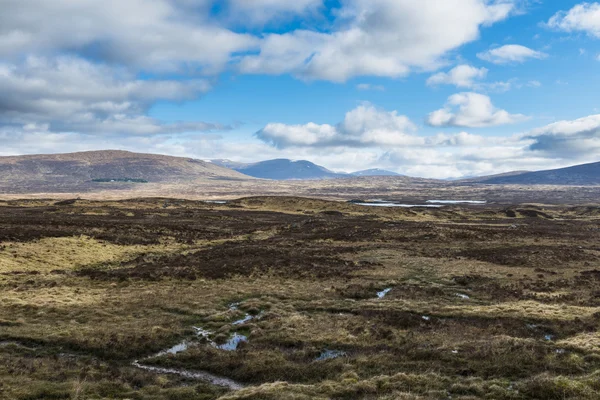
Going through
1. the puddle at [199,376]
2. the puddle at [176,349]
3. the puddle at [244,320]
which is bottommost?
the puddle at [244,320]

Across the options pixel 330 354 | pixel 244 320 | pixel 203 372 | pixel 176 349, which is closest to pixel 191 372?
pixel 203 372

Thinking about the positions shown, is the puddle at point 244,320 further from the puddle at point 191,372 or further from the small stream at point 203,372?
the puddle at point 191,372

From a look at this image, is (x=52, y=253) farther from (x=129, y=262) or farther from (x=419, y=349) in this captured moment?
(x=419, y=349)

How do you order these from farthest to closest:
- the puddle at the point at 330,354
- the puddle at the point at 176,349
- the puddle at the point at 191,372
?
the puddle at the point at 176,349 < the puddle at the point at 330,354 < the puddle at the point at 191,372

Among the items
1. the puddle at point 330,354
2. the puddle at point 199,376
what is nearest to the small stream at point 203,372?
the puddle at point 199,376

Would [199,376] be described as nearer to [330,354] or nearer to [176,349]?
[176,349]

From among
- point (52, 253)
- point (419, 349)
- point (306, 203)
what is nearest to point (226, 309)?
point (419, 349)

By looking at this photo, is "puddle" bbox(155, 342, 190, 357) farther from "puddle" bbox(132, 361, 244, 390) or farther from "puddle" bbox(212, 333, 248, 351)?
"puddle" bbox(212, 333, 248, 351)
